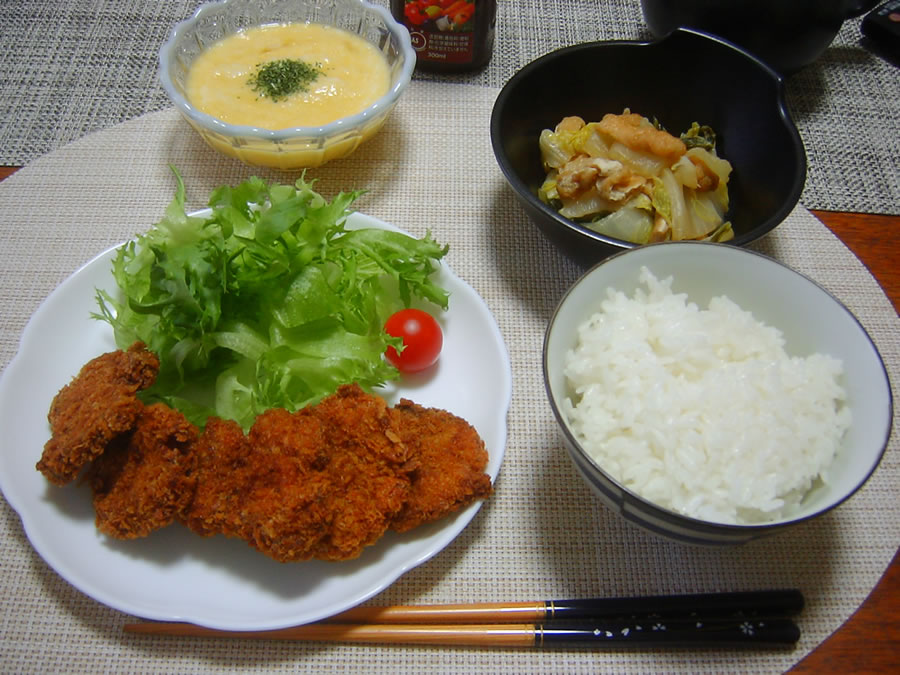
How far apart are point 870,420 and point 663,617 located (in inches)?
26.1

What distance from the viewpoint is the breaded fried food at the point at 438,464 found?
1.55m

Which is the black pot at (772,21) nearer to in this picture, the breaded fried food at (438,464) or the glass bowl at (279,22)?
the glass bowl at (279,22)

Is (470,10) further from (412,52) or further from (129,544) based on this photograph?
(129,544)

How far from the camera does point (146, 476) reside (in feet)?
4.96

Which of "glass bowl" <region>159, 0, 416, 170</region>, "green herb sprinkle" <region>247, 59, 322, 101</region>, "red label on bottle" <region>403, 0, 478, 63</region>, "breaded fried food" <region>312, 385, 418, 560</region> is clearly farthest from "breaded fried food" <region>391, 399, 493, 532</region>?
"red label on bottle" <region>403, 0, 478, 63</region>

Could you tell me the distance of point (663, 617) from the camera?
156cm

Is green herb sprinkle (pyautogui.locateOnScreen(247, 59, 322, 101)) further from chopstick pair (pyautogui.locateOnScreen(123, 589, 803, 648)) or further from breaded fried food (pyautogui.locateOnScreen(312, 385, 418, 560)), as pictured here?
chopstick pair (pyautogui.locateOnScreen(123, 589, 803, 648))

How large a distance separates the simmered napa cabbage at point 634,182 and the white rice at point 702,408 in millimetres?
424

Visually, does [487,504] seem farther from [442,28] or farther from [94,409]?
[442,28]

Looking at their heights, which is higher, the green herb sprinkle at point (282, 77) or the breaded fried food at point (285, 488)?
the green herb sprinkle at point (282, 77)

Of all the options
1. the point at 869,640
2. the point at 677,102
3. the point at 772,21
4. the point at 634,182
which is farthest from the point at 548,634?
the point at 772,21

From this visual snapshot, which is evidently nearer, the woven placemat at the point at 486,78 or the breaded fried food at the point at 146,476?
the breaded fried food at the point at 146,476

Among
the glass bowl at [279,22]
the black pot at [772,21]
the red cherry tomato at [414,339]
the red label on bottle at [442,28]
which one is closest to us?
the red cherry tomato at [414,339]

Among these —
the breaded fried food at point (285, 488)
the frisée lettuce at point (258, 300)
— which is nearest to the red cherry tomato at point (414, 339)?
the frisée lettuce at point (258, 300)
